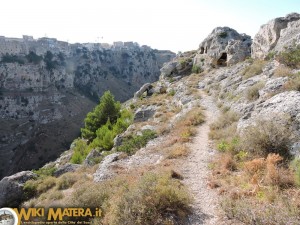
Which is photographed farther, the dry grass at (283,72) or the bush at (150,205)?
the dry grass at (283,72)

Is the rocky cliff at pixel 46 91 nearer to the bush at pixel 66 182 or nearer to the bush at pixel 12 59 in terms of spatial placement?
the bush at pixel 12 59

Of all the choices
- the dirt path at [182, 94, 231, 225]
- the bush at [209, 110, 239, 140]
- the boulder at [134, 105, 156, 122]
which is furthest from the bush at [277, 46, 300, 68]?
the boulder at [134, 105, 156, 122]

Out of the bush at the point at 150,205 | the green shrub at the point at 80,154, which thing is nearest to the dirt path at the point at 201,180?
the bush at the point at 150,205

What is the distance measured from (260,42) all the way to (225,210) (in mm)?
28470

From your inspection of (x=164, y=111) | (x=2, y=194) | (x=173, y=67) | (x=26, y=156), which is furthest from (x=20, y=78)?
(x=2, y=194)

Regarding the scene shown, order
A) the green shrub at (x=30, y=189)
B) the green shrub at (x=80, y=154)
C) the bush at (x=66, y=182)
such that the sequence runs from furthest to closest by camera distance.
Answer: the green shrub at (x=80, y=154) < the green shrub at (x=30, y=189) < the bush at (x=66, y=182)

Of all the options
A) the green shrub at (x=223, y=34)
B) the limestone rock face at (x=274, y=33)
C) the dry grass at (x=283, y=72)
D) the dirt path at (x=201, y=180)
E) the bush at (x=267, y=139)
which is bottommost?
the dirt path at (x=201, y=180)

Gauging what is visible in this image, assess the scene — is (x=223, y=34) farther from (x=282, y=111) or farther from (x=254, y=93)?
(x=282, y=111)

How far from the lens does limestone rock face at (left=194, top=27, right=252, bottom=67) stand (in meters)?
38.5

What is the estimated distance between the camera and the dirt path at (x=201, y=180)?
787 cm

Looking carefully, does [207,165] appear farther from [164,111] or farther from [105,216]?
[164,111]

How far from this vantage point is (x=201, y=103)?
2634 cm

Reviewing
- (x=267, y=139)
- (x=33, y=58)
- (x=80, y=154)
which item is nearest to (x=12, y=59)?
(x=33, y=58)

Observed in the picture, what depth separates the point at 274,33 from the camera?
2870 centimetres
